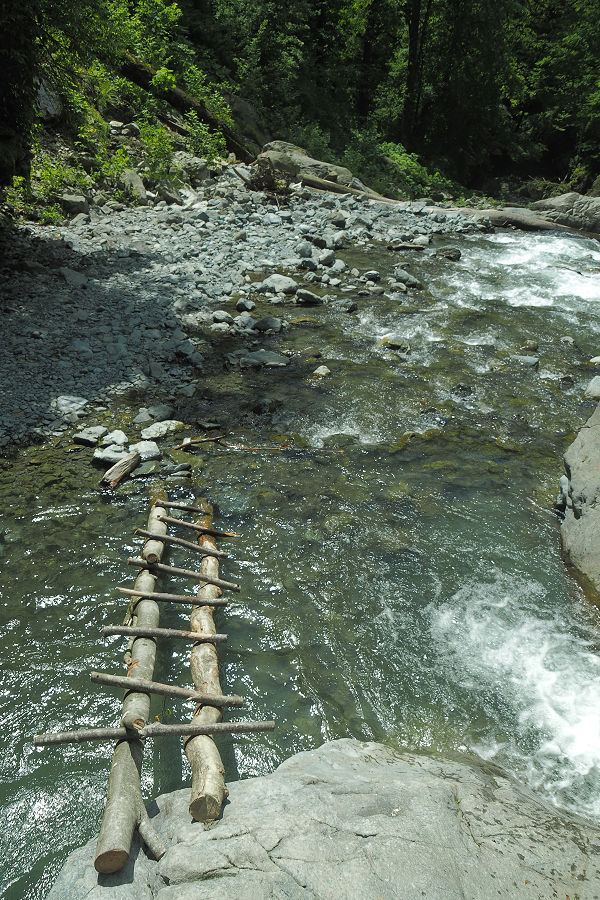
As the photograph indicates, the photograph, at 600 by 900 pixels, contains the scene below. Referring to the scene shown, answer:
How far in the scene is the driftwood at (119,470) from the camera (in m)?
6.12

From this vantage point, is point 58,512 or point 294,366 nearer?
point 58,512

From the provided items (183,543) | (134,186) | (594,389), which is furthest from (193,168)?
(183,543)

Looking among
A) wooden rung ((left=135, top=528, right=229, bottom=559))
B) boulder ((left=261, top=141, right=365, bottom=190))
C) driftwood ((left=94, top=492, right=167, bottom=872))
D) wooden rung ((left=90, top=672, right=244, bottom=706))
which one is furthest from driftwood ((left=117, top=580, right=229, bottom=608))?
boulder ((left=261, top=141, right=365, bottom=190))

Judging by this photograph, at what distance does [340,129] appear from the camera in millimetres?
26531

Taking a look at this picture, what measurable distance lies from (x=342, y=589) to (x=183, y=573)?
56.5 inches

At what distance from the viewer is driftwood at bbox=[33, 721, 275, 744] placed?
3.14 metres

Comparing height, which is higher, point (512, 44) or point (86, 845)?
point (512, 44)

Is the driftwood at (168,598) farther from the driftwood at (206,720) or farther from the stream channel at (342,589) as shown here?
the stream channel at (342,589)

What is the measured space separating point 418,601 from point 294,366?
16.2 feet

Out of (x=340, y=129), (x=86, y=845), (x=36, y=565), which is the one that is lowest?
(x=36, y=565)

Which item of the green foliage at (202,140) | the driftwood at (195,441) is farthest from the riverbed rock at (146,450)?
the green foliage at (202,140)

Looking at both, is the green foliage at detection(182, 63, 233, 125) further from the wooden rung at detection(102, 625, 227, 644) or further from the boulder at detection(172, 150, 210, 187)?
the wooden rung at detection(102, 625, 227, 644)

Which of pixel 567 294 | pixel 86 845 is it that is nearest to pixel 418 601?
pixel 86 845

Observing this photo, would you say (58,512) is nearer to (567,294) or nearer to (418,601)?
(418,601)
